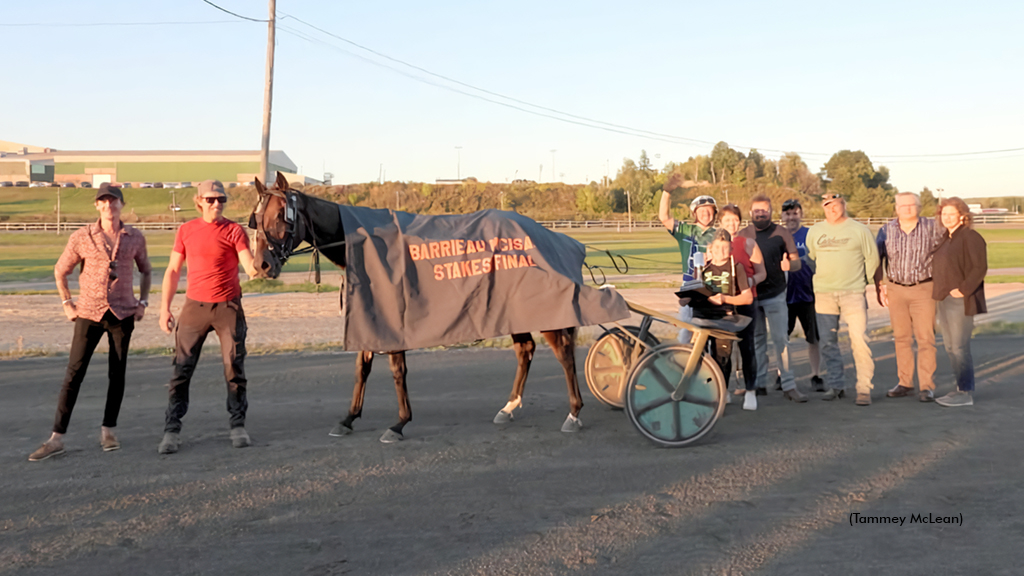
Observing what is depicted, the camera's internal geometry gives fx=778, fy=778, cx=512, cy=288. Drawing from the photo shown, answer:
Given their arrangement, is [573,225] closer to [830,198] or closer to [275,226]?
[830,198]

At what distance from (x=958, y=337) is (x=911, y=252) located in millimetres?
896

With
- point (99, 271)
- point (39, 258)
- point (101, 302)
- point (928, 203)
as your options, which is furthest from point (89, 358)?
point (928, 203)

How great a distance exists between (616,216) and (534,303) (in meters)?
86.3

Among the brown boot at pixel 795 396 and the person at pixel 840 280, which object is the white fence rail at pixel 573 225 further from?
the brown boot at pixel 795 396

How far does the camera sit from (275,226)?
560 centimetres

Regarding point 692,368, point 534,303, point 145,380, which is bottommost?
point 145,380

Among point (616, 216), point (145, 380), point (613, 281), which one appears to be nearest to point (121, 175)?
point (616, 216)

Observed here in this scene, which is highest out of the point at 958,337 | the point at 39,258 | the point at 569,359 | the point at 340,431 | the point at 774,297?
the point at 774,297

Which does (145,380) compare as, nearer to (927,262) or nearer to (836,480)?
(836,480)

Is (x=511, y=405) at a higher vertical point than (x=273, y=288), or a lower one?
higher

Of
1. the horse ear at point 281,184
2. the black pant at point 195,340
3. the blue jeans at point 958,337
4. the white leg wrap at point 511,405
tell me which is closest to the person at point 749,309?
the blue jeans at point 958,337

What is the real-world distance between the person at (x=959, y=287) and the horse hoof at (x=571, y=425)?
3.51m

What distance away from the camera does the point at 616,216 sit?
90.9 meters

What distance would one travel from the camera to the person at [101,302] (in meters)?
5.61
